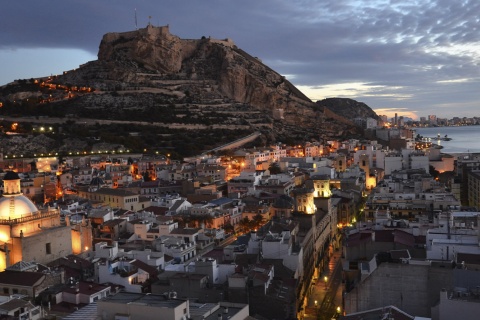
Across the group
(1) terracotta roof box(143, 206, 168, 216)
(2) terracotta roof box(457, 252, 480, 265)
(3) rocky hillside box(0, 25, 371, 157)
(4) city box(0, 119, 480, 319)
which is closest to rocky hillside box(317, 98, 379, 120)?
(3) rocky hillside box(0, 25, 371, 157)

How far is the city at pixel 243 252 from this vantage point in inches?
613

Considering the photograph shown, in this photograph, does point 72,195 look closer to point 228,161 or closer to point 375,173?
point 228,161

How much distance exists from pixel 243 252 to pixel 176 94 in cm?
6996

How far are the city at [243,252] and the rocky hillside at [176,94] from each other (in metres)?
33.3

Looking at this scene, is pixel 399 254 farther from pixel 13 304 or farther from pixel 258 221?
pixel 258 221

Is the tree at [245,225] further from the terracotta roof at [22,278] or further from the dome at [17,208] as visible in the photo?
the terracotta roof at [22,278]

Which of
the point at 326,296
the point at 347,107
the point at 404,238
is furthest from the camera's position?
the point at 347,107

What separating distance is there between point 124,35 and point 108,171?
59.5 meters

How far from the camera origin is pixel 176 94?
89.4 metres

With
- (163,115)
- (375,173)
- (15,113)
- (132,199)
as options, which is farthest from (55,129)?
(375,173)

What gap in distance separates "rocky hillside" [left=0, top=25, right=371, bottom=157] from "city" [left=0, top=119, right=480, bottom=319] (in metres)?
33.3

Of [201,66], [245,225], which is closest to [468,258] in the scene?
[245,225]

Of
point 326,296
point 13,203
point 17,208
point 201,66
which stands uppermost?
point 201,66

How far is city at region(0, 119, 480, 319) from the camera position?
51.1ft
